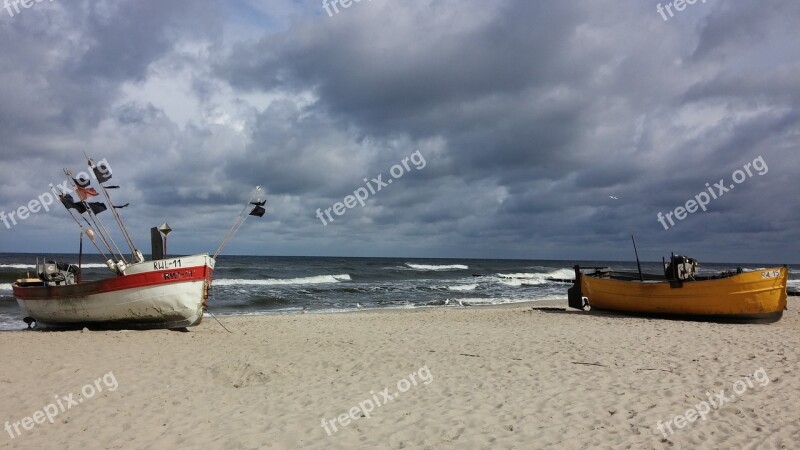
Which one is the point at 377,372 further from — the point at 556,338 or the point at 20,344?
the point at 20,344

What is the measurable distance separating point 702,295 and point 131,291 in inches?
677

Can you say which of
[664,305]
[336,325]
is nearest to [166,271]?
[336,325]

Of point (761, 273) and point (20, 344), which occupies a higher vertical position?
point (761, 273)

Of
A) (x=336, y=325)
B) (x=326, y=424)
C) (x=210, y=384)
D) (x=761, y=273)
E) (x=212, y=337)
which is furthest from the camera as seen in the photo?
(x=336, y=325)

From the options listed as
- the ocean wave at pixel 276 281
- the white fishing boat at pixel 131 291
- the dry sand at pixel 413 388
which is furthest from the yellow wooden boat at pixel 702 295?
the ocean wave at pixel 276 281

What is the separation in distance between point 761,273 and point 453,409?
42.3 ft

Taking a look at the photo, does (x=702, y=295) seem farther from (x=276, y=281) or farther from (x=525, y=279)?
(x=525, y=279)

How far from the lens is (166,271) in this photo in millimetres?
13641

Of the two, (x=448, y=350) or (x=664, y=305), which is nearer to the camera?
(x=448, y=350)

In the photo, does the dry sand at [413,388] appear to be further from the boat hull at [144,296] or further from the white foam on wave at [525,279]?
the white foam on wave at [525,279]

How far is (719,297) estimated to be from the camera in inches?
595

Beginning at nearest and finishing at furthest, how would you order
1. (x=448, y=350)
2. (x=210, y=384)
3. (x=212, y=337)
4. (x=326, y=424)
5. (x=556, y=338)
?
(x=326, y=424) < (x=210, y=384) < (x=448, y=350) < (x=556, y=338) < (x=212, y=337)

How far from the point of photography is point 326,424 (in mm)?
6363

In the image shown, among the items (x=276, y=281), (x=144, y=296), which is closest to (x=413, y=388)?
(x=144, y=296)
